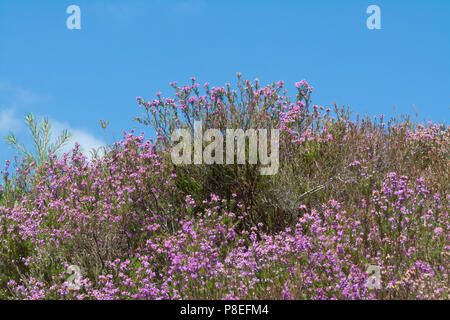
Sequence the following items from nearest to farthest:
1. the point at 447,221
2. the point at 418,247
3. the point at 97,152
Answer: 1. the point at 418,247
2. the point at 447,221
3. the point at 97,152

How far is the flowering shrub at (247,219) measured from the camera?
11.8 ft

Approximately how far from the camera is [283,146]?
5531 millimetres

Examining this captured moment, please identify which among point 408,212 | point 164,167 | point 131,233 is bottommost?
point 131,233

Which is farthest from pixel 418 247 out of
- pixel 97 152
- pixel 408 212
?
pixel 97 152

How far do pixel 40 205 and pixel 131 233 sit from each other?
139 centimetres

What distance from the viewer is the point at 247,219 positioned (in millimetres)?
5070

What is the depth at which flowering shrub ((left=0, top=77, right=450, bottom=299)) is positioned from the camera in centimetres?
360

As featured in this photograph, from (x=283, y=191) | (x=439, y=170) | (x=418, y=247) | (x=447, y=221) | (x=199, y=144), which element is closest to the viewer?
(x=418, y=247)

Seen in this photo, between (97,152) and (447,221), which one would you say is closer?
(447,221)

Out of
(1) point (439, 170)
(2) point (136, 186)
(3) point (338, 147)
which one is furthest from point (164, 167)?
(1) point (439, 170)

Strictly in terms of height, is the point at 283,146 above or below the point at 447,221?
above

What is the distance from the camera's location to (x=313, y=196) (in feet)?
16.9

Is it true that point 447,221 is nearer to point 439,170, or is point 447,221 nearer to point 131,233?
point 439,170

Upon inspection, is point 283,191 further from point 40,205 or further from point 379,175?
point 40,205
